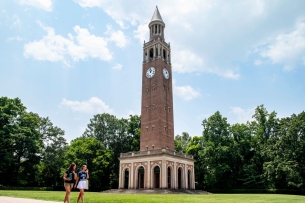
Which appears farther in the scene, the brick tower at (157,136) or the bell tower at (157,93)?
the bell tower at (157,93)

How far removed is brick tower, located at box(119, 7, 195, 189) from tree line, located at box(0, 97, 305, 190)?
759 centimetres

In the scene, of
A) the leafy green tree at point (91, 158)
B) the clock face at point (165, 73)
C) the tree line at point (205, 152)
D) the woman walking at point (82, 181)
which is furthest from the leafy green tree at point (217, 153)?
the woman walking at point (82, 181)

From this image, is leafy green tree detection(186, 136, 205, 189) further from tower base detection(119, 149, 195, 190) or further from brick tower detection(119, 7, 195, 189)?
tower base detection(119, 149, 195, 190)

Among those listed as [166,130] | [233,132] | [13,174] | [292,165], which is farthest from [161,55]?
[13,174]

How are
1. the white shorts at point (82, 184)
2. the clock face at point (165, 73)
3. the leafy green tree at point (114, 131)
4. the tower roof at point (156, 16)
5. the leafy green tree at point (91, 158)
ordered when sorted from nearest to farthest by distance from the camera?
the white shorts at point (82, 184) → the leafy green tree at point (91, 158) → the clock face at point (165, 73) → the tower roof at point (156, 16) → the leafy green tree at point (114, 131)

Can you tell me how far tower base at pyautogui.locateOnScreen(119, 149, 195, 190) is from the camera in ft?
133

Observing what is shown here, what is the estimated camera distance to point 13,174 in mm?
48406

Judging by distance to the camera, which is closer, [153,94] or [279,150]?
[279,150]

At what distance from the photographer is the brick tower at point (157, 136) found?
41.5m

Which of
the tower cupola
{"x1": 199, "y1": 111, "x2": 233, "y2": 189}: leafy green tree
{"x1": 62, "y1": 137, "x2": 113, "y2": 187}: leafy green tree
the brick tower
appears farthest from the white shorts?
the tower cupola

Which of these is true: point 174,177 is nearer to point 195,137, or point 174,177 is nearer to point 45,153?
point 195,137

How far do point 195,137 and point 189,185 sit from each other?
15997 mm

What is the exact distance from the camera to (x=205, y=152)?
51.6 meters

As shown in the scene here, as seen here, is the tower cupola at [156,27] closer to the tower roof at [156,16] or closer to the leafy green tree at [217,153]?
the tower roof at [156,16]
